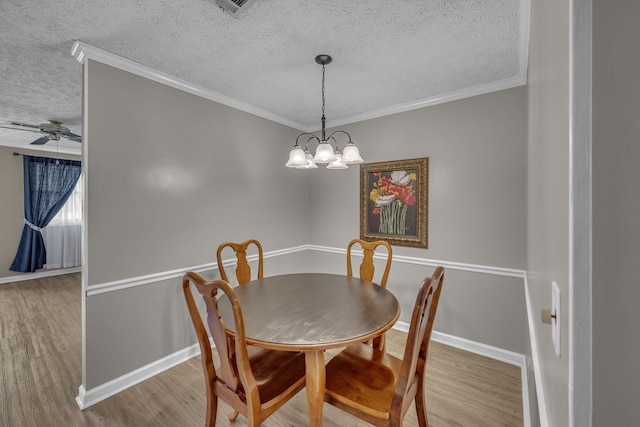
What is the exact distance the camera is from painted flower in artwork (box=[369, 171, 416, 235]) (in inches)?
120

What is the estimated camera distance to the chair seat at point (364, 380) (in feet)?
4.44

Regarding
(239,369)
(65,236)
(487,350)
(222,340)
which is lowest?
(487,350)

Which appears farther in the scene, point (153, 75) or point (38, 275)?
point (38, 275)

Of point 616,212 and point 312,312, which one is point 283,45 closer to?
point 312,312

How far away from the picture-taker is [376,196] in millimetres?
3268

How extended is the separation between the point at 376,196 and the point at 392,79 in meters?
1.27

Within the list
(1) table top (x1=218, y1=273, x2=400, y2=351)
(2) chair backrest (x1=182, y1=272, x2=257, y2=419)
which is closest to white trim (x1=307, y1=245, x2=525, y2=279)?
(1) table top (x1=218, y1=273, x2=400, y2=351)

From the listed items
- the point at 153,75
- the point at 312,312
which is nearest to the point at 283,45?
the point at 153,75

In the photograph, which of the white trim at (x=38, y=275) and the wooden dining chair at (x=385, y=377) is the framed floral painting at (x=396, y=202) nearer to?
the wooden dining chair at (x=385, y=377)

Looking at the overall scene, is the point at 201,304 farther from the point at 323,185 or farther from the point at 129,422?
the point at 323,185

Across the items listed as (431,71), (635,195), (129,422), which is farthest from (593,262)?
(129,422)

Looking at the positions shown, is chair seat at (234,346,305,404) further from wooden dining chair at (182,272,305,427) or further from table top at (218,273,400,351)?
table top at (218,273,400,351)

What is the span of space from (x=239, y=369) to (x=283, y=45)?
204cm

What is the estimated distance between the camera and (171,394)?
211 centimetres
